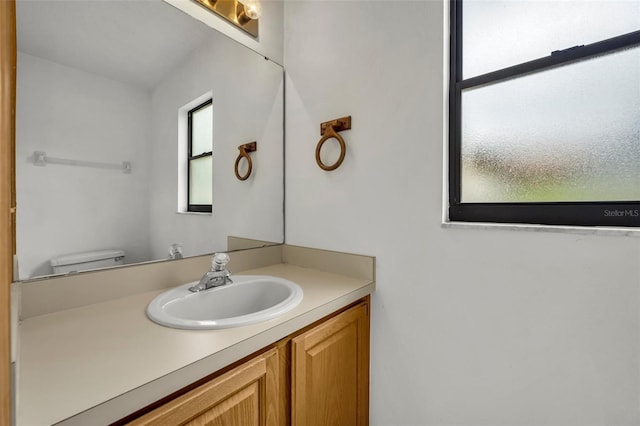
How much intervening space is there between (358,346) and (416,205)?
0.61 meters

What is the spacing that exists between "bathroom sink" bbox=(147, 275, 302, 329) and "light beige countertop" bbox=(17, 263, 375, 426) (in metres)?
0.02

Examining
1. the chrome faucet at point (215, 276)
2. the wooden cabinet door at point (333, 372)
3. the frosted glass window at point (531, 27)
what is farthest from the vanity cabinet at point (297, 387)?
the frosted glass window at point (531, 27)

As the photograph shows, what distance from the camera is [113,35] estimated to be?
1000mm

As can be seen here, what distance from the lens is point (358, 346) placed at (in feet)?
3.73

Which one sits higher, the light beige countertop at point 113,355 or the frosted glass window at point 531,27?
the frosted glass window at point 531,27

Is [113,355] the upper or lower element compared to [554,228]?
lower

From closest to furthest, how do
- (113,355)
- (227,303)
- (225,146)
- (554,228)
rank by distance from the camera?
(113,355) → (554,228) → (227,303) → (225,146)

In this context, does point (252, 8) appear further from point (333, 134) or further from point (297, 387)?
point (297, 387)

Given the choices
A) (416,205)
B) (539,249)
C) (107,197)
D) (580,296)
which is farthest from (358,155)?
(107,197)

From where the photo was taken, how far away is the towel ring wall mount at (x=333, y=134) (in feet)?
4.14

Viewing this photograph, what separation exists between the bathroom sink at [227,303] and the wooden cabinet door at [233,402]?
12 centimetres

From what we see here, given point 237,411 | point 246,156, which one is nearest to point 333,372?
point 237,411

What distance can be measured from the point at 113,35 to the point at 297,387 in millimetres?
1335

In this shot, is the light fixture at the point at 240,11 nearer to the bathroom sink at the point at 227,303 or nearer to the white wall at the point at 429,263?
the white wall at the point at 429,263
